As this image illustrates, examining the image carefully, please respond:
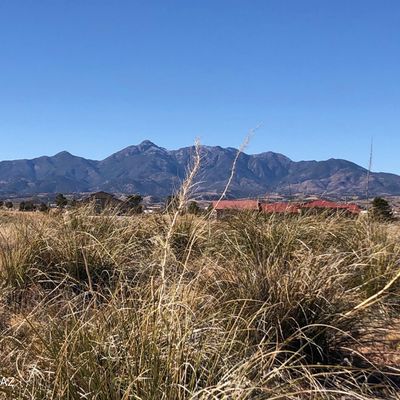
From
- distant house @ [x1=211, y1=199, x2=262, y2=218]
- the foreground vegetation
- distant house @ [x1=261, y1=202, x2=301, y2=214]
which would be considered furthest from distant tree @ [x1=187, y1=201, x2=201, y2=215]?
the foreground vegetation

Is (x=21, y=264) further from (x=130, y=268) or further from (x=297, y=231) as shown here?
(x=297, y=231)

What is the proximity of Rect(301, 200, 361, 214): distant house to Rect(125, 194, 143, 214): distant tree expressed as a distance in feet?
8.38

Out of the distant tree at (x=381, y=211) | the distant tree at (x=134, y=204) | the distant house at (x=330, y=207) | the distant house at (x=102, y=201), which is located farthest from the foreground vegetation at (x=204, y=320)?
the distant tree at (x=134, y=204)

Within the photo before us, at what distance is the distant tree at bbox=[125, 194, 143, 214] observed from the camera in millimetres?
8539

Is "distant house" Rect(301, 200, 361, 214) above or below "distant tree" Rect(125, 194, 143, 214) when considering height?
above

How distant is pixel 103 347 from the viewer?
2492 mm

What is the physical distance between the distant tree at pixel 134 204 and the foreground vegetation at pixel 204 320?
5.95 ft

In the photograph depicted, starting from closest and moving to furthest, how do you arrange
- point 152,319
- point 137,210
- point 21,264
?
1. point 152,319
2. point 21,264
3. point 137,210

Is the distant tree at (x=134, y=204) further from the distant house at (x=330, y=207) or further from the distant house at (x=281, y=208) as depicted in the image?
the distant house at (x=330, y=207)

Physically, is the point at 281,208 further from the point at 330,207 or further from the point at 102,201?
the point at 102,201

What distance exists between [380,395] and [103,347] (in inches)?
60.0

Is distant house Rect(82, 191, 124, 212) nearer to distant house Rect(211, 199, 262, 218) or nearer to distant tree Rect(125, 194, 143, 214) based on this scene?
distant tree Rect(125, 194, 143, 214)

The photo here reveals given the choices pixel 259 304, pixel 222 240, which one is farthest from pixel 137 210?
pixel 259 304

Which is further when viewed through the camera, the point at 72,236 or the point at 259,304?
the point at 72,236
